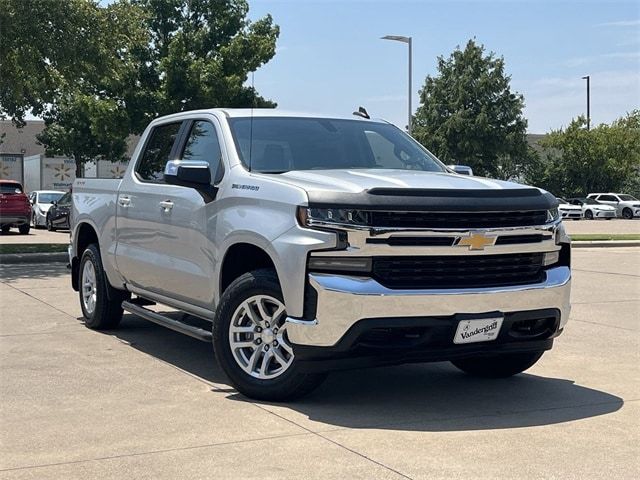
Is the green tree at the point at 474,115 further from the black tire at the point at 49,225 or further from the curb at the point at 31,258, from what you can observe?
the curb at the point at 31,258

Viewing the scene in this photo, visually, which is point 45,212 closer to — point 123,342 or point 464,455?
point 123,342

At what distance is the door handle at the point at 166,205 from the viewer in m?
6.84

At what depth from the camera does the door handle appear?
684 cm

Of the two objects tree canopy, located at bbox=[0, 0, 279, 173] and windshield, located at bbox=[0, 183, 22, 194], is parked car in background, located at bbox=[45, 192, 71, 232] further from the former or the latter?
tree canopy, located at bbox=[0, 0, 279, 173]

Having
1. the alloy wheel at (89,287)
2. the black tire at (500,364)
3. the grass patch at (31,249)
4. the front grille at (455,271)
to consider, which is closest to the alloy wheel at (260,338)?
the front grille at (455,271)

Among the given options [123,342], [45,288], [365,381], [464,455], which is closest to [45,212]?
[45,288]

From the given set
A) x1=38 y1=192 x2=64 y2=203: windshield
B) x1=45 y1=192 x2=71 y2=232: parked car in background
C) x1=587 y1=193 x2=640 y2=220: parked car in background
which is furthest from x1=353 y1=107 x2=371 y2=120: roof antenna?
x1=587 y1=193 x2=640 y2=220: parked car in background

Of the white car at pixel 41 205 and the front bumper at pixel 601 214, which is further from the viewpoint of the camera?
the front bumper at pixel 601 214

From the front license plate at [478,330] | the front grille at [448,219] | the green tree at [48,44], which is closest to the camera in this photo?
the front grille at [448,219]

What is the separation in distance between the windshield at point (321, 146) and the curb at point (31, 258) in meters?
11.2

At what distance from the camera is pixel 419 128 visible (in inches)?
2156

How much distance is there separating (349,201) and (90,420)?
2.06 metres

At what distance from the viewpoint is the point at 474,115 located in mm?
→ 51750

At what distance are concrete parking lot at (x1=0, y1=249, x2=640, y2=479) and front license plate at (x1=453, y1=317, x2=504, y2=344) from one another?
0.49m
